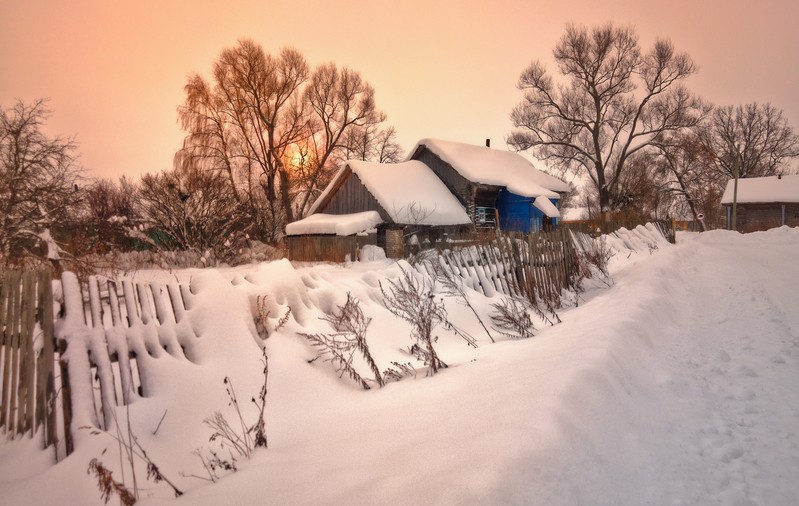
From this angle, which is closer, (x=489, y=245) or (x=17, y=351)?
(x=17, y=351)

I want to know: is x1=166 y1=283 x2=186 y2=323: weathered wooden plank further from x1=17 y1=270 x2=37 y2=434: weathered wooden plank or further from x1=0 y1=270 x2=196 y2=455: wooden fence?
x1=17 y1=270 x2=37 y2=434: weathered wooden plank

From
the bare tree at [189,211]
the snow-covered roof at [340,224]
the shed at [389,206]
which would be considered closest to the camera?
the bare tree at [189,211]

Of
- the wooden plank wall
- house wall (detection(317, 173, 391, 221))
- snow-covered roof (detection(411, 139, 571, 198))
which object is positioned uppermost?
snow-covered roof (detection(411, 139, 571, 198))

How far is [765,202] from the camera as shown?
3412cm

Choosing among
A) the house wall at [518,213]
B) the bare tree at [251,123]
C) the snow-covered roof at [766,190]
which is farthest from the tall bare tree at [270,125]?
the snow-covered roof at [766,190]

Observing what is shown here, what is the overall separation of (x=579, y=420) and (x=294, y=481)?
155 cm

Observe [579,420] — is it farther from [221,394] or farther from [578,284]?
[578,284]

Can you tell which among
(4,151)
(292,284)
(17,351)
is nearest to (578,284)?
(292,284)

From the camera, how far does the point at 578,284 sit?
8320 mm

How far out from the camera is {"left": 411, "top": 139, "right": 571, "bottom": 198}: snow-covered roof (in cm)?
2264

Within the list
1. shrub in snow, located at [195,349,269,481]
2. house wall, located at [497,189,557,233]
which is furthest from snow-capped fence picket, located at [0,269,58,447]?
house wall, located at [497,189,557,233]

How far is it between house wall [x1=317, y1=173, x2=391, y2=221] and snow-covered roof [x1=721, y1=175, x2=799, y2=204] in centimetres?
3035

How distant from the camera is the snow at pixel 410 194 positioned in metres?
19.1

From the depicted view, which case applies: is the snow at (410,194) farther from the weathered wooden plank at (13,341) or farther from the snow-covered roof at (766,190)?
the snow-covered roof at (766,190)
